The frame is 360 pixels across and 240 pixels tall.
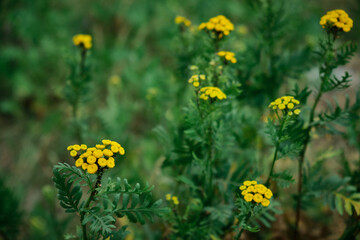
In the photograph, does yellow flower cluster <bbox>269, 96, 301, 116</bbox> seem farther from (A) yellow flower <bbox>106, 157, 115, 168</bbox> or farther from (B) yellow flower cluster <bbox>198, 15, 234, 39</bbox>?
(A) yellow flower <bbox>106, 157, 115, 168</bbox>

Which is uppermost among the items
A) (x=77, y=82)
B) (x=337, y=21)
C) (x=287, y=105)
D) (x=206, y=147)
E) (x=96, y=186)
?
(x=337, y=21)

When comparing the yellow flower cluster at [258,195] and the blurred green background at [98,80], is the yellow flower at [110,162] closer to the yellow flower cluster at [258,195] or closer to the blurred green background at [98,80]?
the yellow flower cluster at [258,195]

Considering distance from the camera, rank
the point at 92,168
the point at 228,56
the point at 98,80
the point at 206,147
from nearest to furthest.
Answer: the point at 92,168 < the point at 228,56 < the point at 206,147 < the point at 98,80

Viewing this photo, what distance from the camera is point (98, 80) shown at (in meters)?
3.59

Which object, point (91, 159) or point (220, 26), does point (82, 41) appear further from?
point (91, 159)

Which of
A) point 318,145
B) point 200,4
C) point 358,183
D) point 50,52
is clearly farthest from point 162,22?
point 358,183

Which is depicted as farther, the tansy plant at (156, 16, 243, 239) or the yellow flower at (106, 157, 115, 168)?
the tansy plant at (156, 16, 243, 239)

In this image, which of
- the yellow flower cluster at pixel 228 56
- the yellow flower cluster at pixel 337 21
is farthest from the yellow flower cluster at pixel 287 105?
the yellow flower cluster at pixel 337 21

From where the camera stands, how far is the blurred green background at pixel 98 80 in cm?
269

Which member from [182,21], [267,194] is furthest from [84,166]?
[182,21]

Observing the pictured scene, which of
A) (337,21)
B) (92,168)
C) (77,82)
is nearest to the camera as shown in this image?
(92,168)

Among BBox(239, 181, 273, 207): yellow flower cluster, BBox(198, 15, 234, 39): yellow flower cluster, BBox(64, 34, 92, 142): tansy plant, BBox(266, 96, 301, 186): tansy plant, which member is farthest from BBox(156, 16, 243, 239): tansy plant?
BBox(64, 34, 92, 142): tansy plant

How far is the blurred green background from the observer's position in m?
2.69

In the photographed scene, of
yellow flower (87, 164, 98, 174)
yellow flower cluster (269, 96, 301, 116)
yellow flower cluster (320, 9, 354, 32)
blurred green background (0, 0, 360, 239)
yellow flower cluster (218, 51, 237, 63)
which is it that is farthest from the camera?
blurred green background (0, 0, 360, 239)
